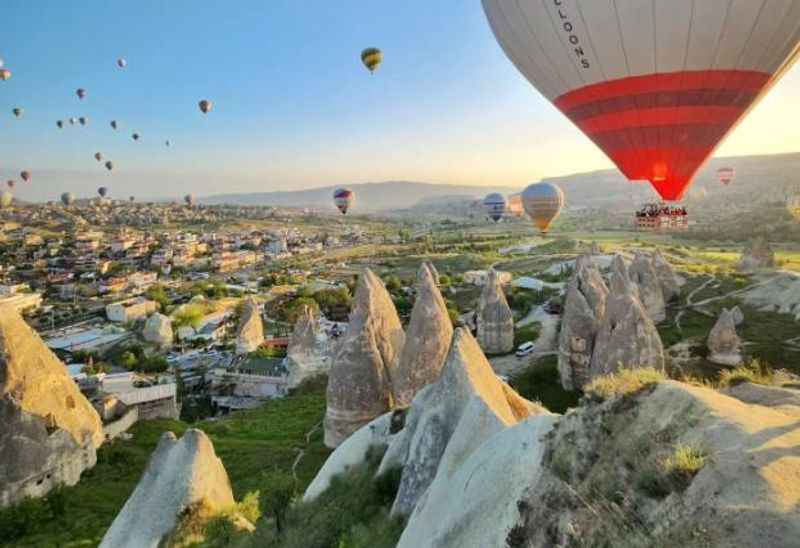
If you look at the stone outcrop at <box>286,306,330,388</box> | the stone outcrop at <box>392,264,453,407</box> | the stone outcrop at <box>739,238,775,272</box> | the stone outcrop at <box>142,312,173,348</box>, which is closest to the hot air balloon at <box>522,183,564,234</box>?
the stone outcrop at <box>739,238,775,272</box>

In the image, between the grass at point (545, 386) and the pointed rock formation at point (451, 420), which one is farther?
the grass at point (545, 386)

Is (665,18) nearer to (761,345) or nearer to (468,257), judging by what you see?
(761,345)

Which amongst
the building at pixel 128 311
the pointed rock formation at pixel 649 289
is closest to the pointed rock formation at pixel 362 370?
the pointed rock formation at pixel 649 289

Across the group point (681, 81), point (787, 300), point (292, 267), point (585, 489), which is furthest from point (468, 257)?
point (585, 489)

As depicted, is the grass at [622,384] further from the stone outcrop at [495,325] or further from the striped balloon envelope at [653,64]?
the stone outcrop at [495,325]

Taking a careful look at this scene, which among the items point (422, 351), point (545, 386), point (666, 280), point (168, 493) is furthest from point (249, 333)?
point (168, 493)

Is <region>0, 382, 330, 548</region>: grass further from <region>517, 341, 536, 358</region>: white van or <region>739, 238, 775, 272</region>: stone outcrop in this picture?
<region>739, 238, 775, 272</region>: stone outcrop
